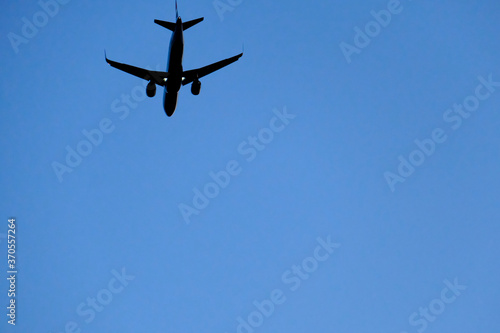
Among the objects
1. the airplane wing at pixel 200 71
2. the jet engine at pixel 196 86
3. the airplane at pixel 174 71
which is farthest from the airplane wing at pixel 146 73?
the jet engine at pixel 196 86

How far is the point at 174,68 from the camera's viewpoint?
5266 centimetres

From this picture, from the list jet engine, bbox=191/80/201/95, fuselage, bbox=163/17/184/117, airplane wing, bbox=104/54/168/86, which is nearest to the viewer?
fuselage, bbox=163/17/184/117

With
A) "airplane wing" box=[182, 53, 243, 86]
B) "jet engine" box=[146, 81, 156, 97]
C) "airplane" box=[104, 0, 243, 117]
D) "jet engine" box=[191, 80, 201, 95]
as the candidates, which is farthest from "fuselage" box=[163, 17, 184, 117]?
"jet engine" box=[191, 80, 201, 95]

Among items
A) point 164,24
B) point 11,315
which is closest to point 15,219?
point 11,315

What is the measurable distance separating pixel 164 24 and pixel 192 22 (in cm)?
245

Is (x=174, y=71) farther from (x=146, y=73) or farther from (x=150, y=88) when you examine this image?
(x=150, y=88)

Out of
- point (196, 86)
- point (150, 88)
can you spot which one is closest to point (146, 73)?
point (150, 88)

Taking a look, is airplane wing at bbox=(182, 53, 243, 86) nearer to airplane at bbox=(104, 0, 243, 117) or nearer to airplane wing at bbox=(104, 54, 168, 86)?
airplane at bbox=(104, 0, 243, 117)

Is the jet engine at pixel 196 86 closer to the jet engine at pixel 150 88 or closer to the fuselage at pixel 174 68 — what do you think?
the fuselage at pixel 174 68

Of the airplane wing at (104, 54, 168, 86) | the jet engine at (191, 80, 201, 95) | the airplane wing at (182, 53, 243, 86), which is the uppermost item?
the airplane wing at (104, 54, 168, 86)

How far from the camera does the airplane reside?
51500mm

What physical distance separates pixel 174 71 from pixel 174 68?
34 centimetres

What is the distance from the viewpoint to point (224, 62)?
54625mm

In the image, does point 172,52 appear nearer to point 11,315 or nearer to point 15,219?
point 15,219
